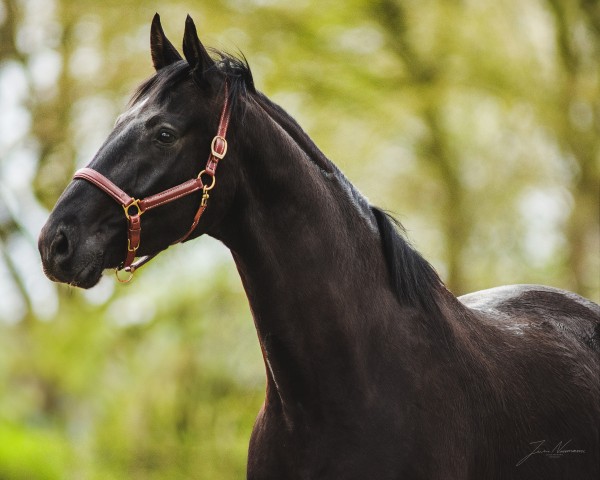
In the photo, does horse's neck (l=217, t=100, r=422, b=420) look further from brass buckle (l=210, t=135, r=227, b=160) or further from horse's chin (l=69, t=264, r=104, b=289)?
horse's chin (l=69, t=264, r=104, b=289)

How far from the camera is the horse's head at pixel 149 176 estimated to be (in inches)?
113

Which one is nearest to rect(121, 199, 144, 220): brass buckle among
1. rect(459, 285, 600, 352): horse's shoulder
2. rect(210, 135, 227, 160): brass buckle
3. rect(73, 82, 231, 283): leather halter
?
rect(73, 82, 231, 283): leather halter

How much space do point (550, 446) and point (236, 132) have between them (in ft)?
6.07

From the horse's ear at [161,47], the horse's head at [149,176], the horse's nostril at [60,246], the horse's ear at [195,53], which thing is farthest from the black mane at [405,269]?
the horse's nostril at [60,246]

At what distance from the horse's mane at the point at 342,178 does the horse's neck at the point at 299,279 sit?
11 centimetres

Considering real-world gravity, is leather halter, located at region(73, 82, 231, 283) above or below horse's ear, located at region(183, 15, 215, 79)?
below

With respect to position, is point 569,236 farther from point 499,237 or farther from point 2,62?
point 2,62

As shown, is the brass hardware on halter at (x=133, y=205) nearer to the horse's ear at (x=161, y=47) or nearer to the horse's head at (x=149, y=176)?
the horse's head at (x=149, y=176)

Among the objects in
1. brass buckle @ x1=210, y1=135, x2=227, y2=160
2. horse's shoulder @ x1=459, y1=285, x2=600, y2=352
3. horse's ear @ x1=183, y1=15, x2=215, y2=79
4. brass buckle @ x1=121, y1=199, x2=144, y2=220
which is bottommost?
horse's shoulder @ x1=459, y1=285, x2=600, y2=352
